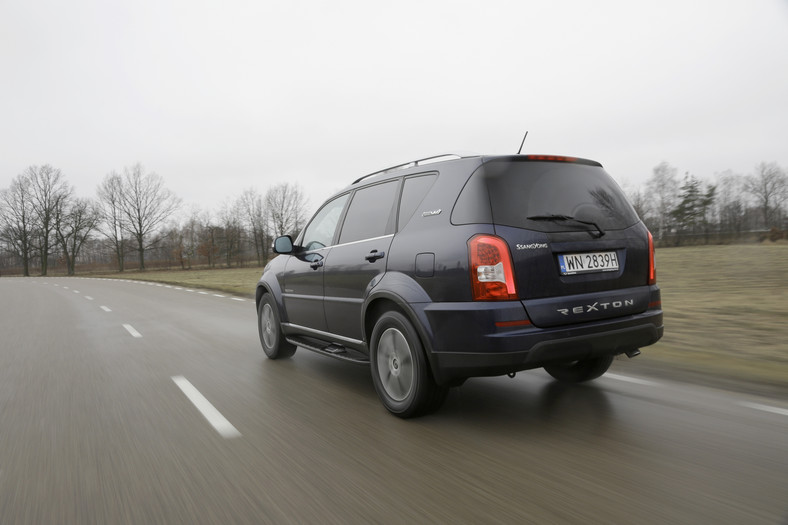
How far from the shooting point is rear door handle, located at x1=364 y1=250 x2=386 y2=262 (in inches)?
161

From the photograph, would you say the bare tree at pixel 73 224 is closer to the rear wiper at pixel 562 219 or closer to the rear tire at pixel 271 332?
the rear tire at pixel 271 332

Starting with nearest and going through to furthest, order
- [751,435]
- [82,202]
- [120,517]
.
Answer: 1. [120,517]
2. [751,435]
3. [82,202]

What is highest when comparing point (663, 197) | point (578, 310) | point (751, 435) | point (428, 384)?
point (663, 197)

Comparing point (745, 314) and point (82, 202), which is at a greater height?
point (82, 202)

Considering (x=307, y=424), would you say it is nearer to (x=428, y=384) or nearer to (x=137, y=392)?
(x=428, y=384)

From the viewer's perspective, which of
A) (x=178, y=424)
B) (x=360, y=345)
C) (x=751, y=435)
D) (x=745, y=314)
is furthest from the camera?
(x=745, y=314)

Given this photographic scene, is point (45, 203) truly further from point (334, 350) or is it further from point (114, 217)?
point (334, 350)

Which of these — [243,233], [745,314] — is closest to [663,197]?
[243,233]

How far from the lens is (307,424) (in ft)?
12.5

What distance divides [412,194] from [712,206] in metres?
54.6

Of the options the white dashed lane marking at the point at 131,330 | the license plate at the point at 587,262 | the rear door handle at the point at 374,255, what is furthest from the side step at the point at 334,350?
the white dashed lane marking at the point at 131,330

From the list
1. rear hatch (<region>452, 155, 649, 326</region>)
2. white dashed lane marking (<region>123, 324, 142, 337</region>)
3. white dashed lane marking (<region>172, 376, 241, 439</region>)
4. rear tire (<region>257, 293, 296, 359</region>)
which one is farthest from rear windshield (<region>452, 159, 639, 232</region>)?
white dashed lane marking (<region>123, 324, 142, 337</region>)

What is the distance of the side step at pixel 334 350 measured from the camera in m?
4.40

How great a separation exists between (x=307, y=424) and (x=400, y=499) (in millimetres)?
Result: 1378
